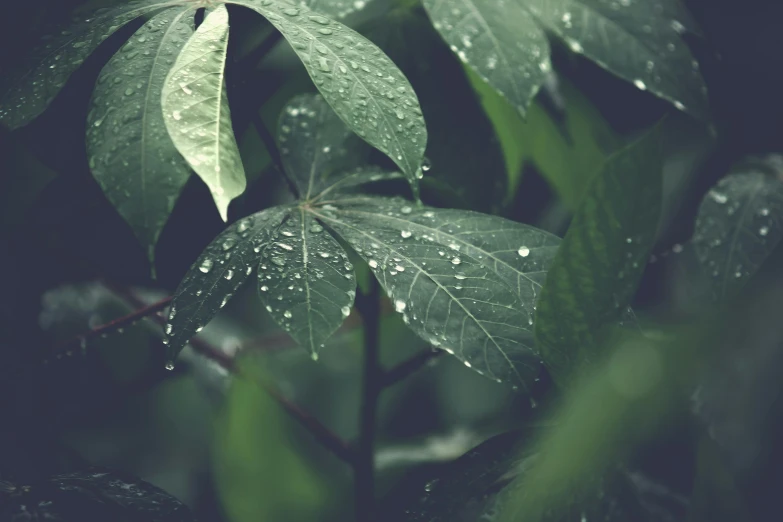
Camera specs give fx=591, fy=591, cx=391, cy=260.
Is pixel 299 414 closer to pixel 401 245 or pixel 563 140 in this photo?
pixel 401 245

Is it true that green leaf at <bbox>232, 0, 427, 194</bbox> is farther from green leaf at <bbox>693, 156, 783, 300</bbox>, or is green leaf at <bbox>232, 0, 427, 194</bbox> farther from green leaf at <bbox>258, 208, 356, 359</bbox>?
green leaf at <bbox>693, 156, 783, 300</bbox>

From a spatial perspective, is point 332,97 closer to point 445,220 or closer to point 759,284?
point 445,220

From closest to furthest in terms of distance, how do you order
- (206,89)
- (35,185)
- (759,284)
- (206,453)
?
(759,284) < (206,89) < (35,185) < (206,453)

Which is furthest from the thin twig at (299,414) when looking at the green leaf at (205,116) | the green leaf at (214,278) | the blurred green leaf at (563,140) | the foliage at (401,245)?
the blurred green leaf at (563,140)

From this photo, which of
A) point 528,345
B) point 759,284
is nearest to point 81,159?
point 528,345

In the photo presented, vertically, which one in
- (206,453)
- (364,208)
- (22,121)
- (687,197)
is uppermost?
(22,121)

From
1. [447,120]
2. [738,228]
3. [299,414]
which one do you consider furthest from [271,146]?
[738,228]

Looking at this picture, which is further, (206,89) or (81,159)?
(81,159)
